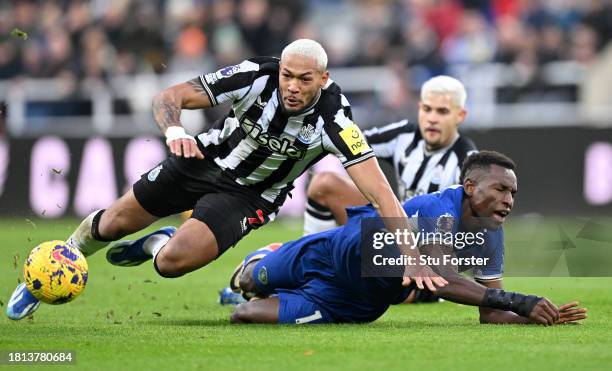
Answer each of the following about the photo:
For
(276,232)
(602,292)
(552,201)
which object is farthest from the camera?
(552,201)

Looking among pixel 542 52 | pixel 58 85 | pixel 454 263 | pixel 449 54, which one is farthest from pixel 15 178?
pixel 454 263

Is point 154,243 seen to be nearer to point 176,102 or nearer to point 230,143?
point 230,143

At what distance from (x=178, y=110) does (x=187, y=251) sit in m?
0.99

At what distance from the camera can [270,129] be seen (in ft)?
25.1

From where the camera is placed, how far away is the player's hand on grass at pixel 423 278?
665cm

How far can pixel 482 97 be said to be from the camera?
725 inches

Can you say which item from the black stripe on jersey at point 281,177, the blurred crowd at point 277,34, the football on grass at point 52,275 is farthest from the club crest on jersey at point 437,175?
the blurred crowd at point 277,34

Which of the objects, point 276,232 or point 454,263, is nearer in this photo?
point 454,263

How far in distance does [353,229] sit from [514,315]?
1.16 m

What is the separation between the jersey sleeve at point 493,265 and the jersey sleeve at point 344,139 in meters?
0.97

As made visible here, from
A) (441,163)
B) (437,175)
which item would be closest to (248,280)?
(437,175)

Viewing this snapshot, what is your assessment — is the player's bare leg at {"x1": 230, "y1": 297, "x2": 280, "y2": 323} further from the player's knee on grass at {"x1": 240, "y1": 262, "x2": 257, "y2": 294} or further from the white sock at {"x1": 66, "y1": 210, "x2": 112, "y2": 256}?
the white sock at {"x1": 66, "y1": 210, "x2": 112, "y2": 256}

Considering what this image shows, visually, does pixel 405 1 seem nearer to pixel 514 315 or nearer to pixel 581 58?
pixel 581 58

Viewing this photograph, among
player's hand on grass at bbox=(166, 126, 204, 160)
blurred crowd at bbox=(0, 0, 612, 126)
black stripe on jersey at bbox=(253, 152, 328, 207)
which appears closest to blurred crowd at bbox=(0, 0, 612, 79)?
blurred crowd at bbox=(0, 0, 612, 126)
